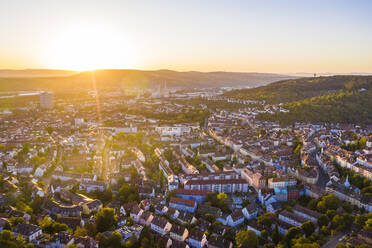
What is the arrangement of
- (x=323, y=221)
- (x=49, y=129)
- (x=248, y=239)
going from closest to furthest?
(x=248, y=239) < (x=323, y=221) < (x=49, y=129)

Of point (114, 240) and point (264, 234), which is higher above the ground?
point (114, 240)

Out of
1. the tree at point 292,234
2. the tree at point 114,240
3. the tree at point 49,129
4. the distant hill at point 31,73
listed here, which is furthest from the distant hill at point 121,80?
the tree at point 292,234

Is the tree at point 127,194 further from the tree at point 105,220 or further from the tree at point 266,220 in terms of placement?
the tree at point 266,220

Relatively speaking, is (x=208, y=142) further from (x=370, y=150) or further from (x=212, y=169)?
(x=370, y=150)

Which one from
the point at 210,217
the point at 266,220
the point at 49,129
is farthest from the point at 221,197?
the point at 49,129

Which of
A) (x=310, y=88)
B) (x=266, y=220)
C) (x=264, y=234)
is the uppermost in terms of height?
(x=310, y=88)

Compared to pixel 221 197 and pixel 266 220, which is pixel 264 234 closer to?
pixel 266 220

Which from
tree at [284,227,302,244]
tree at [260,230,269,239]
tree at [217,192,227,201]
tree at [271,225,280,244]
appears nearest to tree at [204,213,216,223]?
tree at [217,192,227,201]
